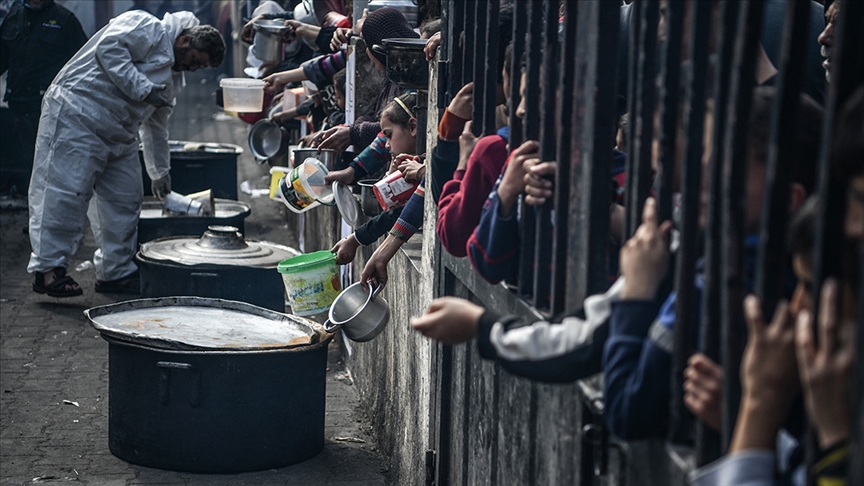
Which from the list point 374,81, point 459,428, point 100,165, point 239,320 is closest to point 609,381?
point 459,428

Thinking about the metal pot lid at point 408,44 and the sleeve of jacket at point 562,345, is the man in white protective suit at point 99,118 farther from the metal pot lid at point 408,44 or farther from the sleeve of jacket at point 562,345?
the sleeve of jacket at point 562,345

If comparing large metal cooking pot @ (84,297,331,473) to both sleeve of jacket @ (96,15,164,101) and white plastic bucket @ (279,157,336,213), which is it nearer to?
white plastic bucket @ (279,157,336,213)

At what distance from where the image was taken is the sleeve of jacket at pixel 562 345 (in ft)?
6.00

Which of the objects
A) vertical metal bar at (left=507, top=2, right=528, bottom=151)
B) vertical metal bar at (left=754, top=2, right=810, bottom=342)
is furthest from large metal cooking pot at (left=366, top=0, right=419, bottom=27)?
vertical metal bar at (left=754, top=2, right=810, bottom=342)

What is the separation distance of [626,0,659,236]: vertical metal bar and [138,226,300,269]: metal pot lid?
4.42 meters

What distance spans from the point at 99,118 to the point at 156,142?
2.85ft

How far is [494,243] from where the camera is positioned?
8.09 feet

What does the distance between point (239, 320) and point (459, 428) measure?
181 centimetres

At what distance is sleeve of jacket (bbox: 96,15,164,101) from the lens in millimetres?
A: 6961

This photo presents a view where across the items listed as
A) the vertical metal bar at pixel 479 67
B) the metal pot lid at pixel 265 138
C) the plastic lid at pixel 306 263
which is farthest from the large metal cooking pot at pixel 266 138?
the vertical metal bar at pixel 479 67

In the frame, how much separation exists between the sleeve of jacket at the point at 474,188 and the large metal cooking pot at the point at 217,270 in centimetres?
336

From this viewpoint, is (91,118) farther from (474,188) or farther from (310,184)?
(474,188)

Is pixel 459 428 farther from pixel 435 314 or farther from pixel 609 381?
pixel 609 381

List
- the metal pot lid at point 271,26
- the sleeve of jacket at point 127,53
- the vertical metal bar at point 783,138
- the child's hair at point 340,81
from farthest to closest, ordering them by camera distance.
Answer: the metal pot lid at point 271,26 → the sleeve of jacket at point 127,53 → the child's hair at point 340,81 → the vertical metal bar at point 783,138
